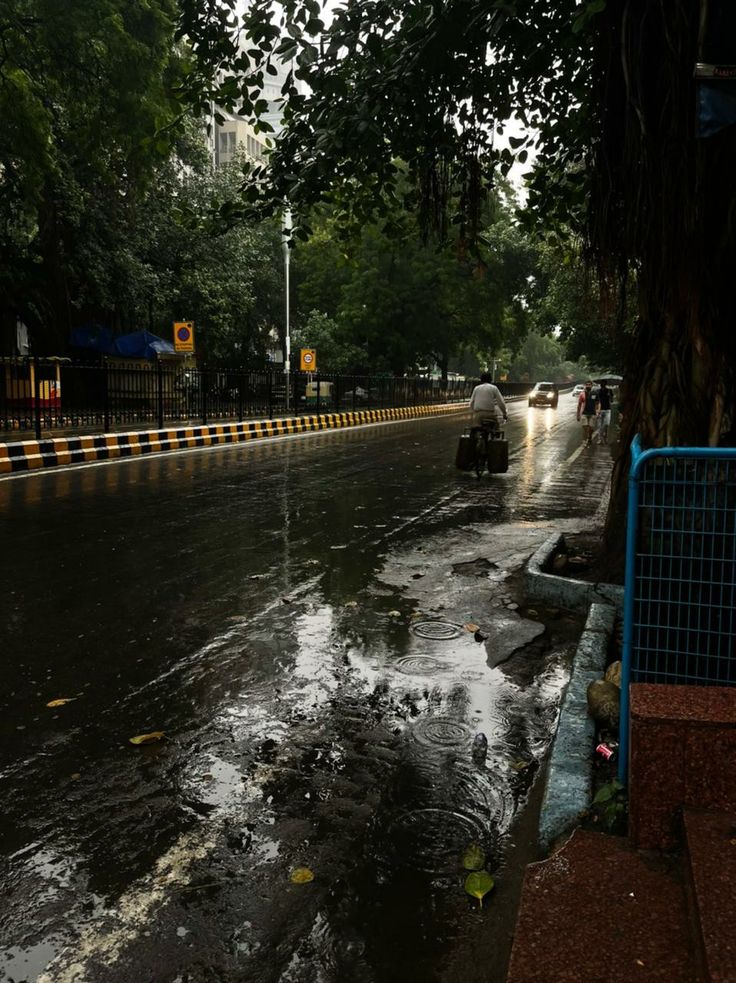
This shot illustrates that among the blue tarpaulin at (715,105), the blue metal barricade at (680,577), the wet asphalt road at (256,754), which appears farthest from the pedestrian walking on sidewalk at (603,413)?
the blue metal barricade at (680,577)

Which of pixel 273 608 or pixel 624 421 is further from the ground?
pixel 624 421

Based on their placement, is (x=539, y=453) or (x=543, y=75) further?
(x=539, y=453)

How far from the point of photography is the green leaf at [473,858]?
2955mm

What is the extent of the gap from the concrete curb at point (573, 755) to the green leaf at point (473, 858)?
0.78ft

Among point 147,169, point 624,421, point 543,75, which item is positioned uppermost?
point 147,169

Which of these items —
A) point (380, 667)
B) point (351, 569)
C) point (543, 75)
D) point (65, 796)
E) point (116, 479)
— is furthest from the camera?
point (116, 479)

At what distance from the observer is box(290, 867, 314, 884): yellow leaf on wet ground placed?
284 cm

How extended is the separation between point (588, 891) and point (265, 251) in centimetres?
4159

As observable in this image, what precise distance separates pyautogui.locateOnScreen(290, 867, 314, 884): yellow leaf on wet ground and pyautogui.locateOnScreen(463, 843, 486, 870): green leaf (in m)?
0.55

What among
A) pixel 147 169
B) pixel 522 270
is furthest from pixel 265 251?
pixel 147 169

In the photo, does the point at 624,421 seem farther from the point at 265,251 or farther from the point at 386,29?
the point at 265,251

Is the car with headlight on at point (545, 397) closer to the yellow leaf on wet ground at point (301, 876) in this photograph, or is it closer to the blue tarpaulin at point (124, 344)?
the blue tarpaulin at point (124, 344)

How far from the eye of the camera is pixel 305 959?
246cm

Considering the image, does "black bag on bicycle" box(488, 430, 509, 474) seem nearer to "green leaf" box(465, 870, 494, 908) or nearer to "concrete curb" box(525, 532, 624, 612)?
"concrete curb" box(525, 532, 624, 612)
